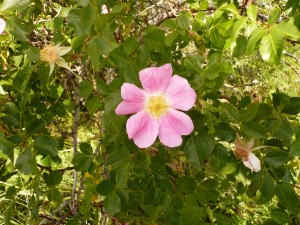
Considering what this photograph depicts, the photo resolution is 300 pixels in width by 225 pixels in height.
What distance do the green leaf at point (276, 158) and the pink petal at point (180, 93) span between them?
272mm

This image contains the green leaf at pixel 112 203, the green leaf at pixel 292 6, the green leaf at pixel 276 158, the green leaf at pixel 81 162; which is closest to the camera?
the green leaf at pixel 292 6

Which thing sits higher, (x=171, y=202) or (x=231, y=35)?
(x=231, y=35)

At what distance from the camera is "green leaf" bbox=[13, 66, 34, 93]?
104 centimetres

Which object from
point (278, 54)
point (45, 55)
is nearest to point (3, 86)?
point (45, 55)

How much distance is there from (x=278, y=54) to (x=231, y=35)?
0.14 metres

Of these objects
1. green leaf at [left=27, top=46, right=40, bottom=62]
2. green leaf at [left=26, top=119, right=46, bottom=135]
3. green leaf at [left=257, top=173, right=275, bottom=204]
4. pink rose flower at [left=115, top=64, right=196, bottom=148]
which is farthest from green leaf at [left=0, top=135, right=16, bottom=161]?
green leaf at [left=257, top=173, right=275, bottom=204]

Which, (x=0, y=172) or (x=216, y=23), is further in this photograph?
(x=0, y=172)

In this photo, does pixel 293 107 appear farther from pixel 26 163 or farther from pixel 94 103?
pixel 26 163

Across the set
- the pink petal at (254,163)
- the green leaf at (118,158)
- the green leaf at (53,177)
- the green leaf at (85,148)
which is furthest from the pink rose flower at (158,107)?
the green leaf at (53,177)

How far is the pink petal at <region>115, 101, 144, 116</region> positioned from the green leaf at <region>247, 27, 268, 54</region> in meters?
0.28

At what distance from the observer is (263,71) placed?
321cm

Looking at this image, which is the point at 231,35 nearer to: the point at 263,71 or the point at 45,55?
the point at 45,55

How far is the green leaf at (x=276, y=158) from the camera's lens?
1.01 metres

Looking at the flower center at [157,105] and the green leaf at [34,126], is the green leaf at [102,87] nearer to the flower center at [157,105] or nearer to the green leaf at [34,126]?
the flower center at [157,105]
